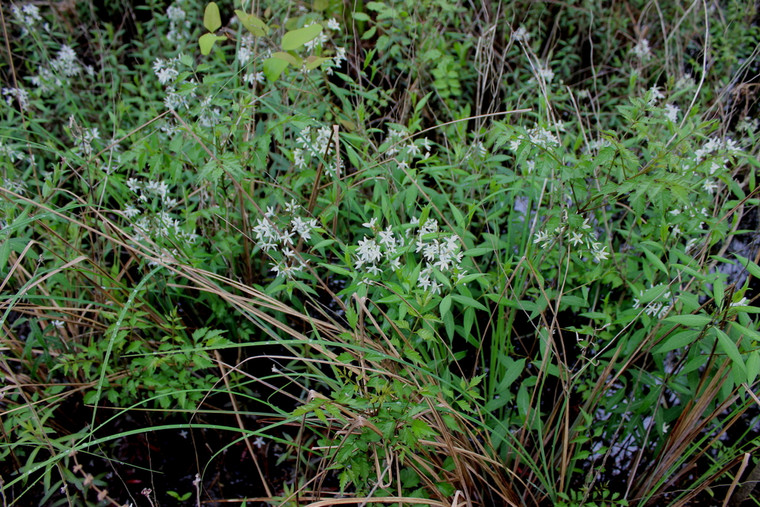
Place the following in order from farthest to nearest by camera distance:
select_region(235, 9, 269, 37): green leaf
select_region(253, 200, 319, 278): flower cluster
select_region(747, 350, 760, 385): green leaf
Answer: select_region(253, 200, 319, 278): flower cluster, select_region(235, 9, 269, 37): green leaf, select_region(747, 350, 760, 385): green leaf

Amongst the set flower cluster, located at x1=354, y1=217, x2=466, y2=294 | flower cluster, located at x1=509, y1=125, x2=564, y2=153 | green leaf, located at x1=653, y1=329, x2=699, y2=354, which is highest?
flower cluster, located at x1=509, y1=125, x2=564, y2=153

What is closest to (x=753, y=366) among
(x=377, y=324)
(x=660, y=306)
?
(x=660, y=306)

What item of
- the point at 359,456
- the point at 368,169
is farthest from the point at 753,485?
the point at 368,169

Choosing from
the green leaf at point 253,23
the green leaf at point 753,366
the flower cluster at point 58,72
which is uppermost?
the green leaf at point 253,23

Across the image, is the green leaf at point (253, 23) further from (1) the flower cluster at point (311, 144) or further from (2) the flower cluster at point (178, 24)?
(2) the flower cluster at point (178, 24)

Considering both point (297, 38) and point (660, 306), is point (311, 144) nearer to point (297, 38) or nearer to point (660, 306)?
point (297, 38)

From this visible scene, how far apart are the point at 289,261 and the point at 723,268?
2068mm

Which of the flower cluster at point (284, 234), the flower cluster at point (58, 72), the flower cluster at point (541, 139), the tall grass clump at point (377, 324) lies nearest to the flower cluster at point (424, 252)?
the tall grass clump at point (377, 324)

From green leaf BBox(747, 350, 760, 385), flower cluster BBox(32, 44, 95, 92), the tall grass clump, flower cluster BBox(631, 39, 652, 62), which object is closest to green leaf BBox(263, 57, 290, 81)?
the tall grass clump

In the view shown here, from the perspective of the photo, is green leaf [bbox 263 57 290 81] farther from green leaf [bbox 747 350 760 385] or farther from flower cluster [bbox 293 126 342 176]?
green leaf [bbox 747 350 760 385]

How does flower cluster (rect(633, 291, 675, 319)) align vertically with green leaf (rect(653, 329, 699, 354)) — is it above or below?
below

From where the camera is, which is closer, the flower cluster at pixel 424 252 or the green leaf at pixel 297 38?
the green leaf at pixel 297 38

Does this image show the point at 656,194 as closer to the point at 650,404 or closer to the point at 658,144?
the point at 658,144

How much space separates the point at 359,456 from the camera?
58.2 inches
